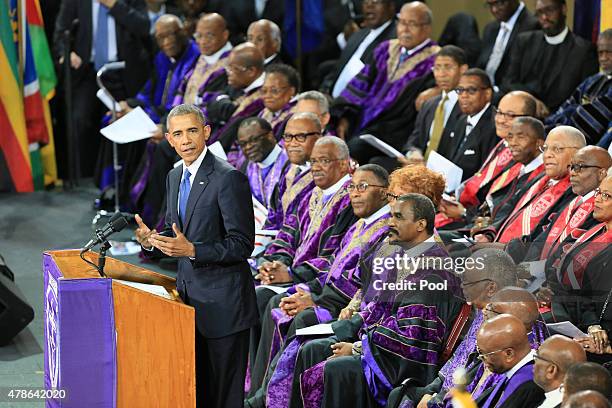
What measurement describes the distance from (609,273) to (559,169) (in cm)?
108

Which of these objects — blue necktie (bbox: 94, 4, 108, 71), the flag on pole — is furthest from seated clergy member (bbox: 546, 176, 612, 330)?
the flag on pole

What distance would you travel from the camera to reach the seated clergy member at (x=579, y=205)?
18.8 ft

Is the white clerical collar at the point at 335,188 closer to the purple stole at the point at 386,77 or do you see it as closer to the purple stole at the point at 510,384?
the purple stole at the point at 510,384

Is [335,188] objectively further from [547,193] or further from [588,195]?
[588,195]

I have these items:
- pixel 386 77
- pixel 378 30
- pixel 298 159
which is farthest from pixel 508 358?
pixel 378 30

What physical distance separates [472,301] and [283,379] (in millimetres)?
1145

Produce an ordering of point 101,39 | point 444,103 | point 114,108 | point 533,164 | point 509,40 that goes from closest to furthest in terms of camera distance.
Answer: point 533,164, point 444,103, point 509,40, point 114,108, point 101,39

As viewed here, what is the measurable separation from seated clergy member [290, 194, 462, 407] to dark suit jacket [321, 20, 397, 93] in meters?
3.89

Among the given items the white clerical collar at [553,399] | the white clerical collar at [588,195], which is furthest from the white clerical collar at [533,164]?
the white clerical collar at [553,399]

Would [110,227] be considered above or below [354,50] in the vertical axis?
above

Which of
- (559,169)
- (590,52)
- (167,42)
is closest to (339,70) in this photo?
(167,42)

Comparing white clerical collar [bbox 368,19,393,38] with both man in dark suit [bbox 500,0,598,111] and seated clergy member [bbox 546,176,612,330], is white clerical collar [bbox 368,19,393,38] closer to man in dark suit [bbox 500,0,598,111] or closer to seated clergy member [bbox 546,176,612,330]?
man in dark suit [bbox 500,0,598,111]

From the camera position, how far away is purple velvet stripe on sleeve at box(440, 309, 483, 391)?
15.6ft

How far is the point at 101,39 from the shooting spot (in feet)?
33.0
